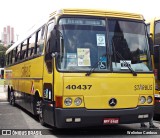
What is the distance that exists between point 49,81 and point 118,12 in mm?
2421

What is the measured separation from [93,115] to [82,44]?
1.66 m

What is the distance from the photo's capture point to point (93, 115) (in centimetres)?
870

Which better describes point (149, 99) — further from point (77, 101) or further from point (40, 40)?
point (40, 40)

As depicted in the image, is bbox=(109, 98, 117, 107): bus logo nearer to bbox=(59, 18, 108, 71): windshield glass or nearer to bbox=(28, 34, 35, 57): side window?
bbox=(59, 18, 108, 71): windshield glass

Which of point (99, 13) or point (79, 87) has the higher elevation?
point (99, 13)

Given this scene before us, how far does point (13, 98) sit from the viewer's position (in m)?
18.0

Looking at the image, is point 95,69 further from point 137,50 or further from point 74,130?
point 74,130

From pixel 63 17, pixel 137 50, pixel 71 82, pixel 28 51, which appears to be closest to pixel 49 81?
pixel 71 82

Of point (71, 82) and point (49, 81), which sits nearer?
point (71, 82)

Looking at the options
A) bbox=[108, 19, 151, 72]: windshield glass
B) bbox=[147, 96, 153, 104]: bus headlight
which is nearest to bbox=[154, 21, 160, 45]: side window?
bbox=[108, 19, 151, 72]: windshield glass

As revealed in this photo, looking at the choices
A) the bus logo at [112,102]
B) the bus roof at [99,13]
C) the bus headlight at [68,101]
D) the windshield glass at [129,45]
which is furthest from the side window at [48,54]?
the bus logo at [112,102]

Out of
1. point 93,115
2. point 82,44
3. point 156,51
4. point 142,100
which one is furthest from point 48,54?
point 156,51

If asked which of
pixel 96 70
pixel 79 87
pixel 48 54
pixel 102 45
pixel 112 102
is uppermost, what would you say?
pixel 102 45

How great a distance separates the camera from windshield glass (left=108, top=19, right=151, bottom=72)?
9188 millimetres
